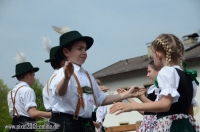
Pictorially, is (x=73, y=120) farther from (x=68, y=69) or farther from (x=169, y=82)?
(x=169, y=82)

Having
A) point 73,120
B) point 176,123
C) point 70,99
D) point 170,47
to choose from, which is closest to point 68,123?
point 73,120

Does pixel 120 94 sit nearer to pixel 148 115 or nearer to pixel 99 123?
pixel 148 115

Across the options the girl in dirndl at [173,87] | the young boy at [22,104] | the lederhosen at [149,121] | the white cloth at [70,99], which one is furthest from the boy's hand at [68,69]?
the lederhosen at [149,121]

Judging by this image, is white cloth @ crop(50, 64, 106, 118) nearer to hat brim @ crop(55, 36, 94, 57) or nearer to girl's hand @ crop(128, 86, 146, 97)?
hat brim @ crop(55, 36, 94, 57)

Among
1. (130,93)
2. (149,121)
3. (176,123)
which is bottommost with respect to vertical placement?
(149,121)

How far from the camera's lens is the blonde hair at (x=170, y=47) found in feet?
13.7

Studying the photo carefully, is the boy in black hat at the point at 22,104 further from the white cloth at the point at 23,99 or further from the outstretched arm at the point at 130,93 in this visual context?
the outstretched arm at the point at 130,93

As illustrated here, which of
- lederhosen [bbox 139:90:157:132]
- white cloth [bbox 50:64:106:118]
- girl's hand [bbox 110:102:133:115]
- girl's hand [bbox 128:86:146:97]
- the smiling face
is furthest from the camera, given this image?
lederhosen [bbox 139:90:157:132]

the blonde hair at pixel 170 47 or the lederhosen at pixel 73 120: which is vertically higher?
the blonde hair at pixel 170 47

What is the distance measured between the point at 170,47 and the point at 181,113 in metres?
0.63

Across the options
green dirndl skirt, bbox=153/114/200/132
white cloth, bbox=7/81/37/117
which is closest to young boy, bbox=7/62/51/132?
white cloth, bbox=7/81/37/117

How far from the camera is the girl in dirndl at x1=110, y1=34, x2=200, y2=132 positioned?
12.9 feet

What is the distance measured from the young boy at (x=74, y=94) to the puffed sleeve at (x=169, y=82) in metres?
0.79

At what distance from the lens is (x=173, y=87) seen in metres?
3.94
